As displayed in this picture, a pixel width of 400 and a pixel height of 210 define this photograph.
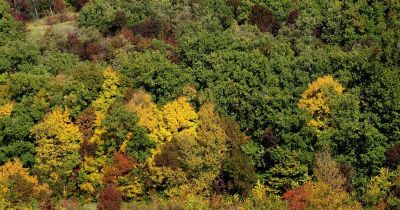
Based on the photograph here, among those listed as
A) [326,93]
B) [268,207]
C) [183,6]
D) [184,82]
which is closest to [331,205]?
[268,207]

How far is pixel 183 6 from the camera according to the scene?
85125 mm

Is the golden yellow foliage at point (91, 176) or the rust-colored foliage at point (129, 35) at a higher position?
the rust-colored foliage at point (129, 35)

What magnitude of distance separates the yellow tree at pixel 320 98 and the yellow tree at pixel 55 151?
2431 centimetres

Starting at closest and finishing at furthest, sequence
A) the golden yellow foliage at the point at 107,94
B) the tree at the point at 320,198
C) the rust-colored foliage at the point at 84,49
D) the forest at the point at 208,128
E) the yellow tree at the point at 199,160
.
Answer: the tree at the point at 320,198 → the forest at the point at 208,128 → the yellow tree at the point at 199,160 → the golden yellow foliage at the point at 107,94 → the rust-colored foliage at the point at 84,49

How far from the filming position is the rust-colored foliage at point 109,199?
5656 cm

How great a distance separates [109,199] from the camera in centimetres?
5669

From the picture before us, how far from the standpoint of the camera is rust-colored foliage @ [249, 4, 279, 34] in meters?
79.9

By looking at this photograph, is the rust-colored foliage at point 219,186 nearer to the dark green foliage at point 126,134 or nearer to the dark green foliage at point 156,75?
the dark green foliage at point 126,134

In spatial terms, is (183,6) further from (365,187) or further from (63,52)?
(365,187)

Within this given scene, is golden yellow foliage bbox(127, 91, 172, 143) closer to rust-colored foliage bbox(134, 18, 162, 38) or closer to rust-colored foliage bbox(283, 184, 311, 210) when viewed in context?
rust-colored foliage bbox(283, 184, 311, 210)

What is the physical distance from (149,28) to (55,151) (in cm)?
2865

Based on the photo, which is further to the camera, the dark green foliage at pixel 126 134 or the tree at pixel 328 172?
the dark green foliage at pixel 126 134

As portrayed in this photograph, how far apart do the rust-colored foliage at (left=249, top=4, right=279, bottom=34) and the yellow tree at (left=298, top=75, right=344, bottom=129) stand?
1992 centimetres

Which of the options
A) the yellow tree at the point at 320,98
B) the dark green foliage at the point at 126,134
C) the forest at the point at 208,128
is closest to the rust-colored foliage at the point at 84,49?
the forest at the point at 208,128
